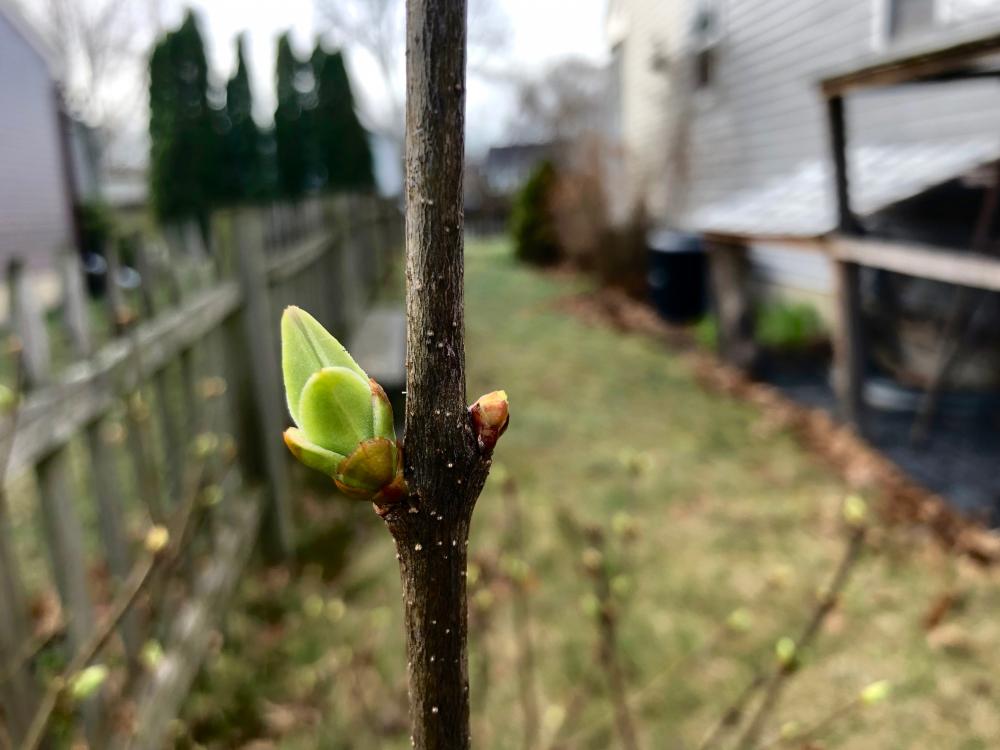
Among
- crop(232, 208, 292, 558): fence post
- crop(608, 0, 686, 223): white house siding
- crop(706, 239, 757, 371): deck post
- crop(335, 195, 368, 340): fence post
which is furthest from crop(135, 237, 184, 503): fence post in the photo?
crop(608, 0, 686, 223): white house siding

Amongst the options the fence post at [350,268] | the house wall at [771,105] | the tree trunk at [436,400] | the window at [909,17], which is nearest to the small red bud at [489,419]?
the tree trunk at [436,400]

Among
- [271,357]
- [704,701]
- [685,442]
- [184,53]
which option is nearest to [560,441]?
[685,442]

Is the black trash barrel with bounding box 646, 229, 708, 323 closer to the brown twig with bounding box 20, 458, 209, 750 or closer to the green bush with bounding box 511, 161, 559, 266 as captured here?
the green bush with bounding box 511, 161, 559, 266

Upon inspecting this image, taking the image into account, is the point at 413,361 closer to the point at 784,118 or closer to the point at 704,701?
the point at 704,701

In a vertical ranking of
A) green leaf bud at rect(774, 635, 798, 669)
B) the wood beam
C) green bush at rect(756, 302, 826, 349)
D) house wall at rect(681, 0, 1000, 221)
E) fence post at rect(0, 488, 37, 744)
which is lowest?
green bush at rect(756, 302, 826, 349)

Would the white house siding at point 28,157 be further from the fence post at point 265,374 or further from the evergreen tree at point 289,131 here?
the fence post at point 265,374
